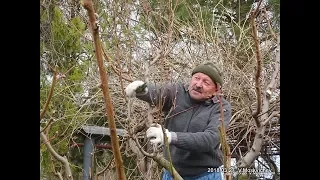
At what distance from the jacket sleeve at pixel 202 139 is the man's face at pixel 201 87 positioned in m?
0.08

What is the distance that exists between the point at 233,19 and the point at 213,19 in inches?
3.2

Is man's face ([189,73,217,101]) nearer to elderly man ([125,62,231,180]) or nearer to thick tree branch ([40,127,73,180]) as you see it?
elderly man ([125,62,231,180])

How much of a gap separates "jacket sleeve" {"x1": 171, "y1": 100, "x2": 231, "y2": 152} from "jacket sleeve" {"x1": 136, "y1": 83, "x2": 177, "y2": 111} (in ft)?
0.41

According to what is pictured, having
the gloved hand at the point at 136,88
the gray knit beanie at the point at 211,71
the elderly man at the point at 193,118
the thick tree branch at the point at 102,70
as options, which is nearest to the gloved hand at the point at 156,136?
the elderly man at the point at 193,118

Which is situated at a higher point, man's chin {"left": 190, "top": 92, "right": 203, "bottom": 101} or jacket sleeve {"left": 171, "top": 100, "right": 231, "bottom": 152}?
man's chin {"left": 190, "top": 92, "right": 203, "bottom": 101}

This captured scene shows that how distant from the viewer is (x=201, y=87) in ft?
5.61

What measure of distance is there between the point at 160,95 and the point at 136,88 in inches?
3.9

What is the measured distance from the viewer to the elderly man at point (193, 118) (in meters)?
1.68

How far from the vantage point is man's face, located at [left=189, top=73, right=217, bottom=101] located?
171 cm

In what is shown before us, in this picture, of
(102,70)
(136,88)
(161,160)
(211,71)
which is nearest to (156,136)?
(161,160)

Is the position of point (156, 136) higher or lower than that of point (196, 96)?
lower
